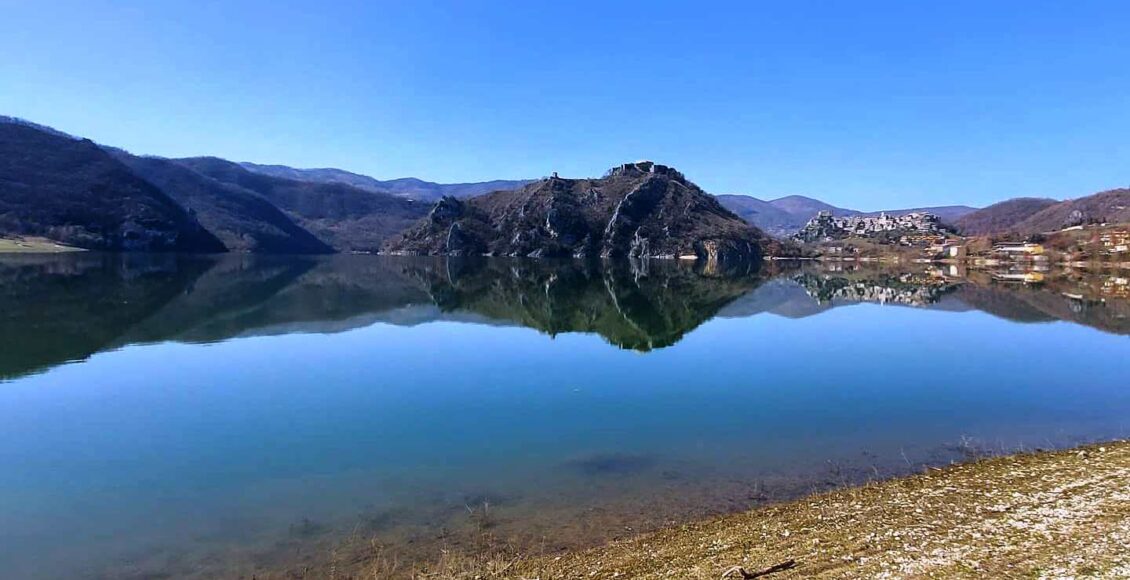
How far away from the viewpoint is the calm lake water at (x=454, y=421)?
13.4 m

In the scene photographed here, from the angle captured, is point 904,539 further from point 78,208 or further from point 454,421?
point 78,208

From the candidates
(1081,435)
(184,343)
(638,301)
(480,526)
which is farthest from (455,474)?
(638,301)

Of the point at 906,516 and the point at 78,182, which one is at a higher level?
the point at 78,182

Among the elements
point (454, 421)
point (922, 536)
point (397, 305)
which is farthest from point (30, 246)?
A: point (922, 536)

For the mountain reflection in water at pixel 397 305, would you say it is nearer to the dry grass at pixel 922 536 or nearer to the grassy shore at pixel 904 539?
the grassy shore at pixel 904 539

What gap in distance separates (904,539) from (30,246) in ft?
593

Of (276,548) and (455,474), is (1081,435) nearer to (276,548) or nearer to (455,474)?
(455,474)

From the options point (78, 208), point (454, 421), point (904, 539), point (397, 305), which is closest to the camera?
point (904, 539)

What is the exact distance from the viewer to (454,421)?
2130 centimetres

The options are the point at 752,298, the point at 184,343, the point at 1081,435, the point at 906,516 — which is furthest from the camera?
the point at 752,298

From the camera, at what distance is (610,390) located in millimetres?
26688

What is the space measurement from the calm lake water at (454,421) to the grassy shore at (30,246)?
11077 cm

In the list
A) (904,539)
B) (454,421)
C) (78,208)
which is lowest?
(454,421)

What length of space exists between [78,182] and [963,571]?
242m
